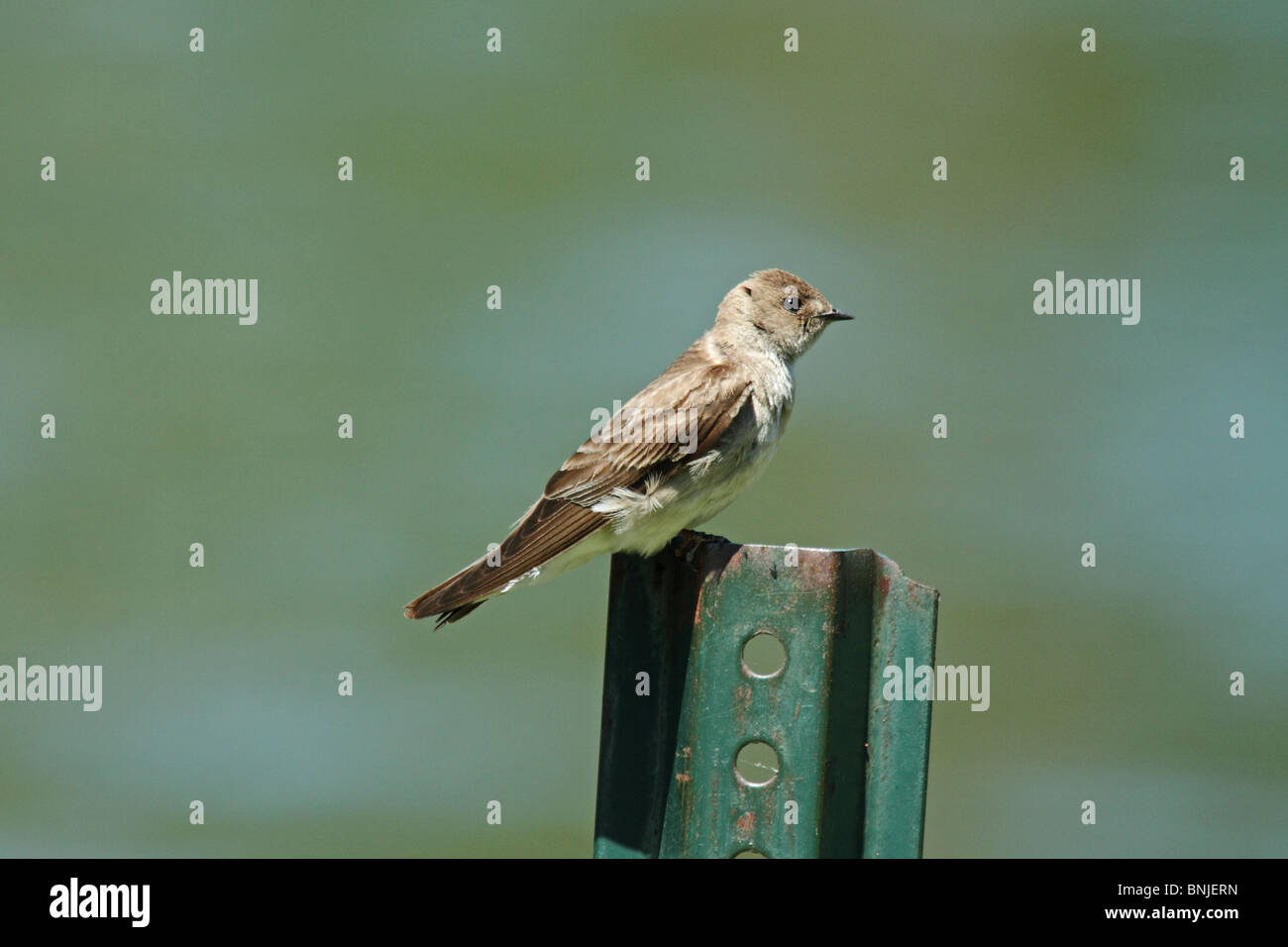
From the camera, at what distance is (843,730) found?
4199 millimetres

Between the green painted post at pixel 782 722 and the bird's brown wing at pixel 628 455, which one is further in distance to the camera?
the bird's brown wing at pixel 628 455

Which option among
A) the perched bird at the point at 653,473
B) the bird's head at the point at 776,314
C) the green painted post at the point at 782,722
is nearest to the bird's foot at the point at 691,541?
the perched bird at the point at 653,473

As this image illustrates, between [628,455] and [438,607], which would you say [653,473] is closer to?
[628,455]

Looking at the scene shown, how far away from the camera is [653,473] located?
6.33 metres

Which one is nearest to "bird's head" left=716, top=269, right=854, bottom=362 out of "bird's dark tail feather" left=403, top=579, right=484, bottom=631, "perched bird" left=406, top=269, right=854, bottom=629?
"perched bird" left=406, top=269, right=854, bottom=629

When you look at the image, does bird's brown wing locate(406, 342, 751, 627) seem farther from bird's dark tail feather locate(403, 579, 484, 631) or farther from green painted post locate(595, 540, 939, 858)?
green painted post locate(595, 540, 939, 858)

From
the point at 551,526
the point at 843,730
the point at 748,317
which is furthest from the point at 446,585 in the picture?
the point at 748,317

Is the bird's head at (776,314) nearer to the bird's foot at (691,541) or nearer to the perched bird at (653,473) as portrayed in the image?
the perched bird at (653,473)

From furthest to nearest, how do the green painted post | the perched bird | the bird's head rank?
the bird's head < the perched bird < the green painted post

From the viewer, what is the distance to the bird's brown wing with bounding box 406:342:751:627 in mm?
6129

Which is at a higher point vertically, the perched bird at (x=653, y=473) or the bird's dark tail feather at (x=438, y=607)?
the perched bird at (x=653, y=473)

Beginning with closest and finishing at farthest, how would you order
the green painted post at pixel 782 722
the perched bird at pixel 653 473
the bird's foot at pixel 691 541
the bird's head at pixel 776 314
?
the green painted post at pixel 782 722 < the bird's foot at pixel 691 541 < the perched bird at pixel 653 473 < the bird's head at pixel 776 314

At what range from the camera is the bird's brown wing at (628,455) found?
6.13 metres

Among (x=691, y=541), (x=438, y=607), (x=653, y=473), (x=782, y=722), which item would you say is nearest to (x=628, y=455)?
(x=653, y=473)
